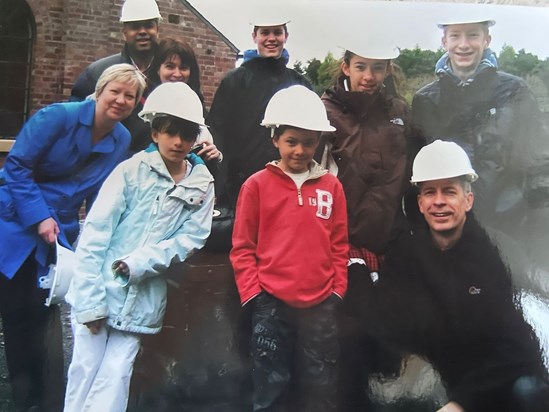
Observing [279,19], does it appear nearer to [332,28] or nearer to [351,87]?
[332,28]

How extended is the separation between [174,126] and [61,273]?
0.75 meters

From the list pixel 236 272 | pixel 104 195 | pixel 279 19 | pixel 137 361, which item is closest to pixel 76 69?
pixel 104 195

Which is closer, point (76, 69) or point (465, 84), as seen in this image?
point (76, 69)

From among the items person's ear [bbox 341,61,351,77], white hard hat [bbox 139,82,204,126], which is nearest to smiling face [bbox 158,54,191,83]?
white hard hat [bbox 139,82,204,126]

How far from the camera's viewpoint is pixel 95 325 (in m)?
2.34

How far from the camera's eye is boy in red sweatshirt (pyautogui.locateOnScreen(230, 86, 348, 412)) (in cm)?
231

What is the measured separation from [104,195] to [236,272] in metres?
0.62

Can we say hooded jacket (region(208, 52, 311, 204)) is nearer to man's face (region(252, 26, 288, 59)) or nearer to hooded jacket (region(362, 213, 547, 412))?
man's face (region(252, 26, 288, 59))

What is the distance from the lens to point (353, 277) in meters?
2.47

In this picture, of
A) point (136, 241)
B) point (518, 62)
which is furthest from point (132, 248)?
→ point (518, 62)

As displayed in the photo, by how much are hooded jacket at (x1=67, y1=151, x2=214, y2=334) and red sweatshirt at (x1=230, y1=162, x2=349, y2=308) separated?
8.6 inches

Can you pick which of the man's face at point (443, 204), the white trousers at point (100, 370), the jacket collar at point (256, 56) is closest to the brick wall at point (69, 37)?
the jacket collar at point (256, 56)

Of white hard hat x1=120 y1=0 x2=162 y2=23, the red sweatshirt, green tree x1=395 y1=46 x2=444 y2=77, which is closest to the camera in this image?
the red sweatshirt

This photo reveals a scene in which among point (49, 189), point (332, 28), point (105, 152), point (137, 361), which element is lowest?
point (137, 361)
